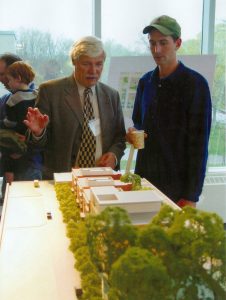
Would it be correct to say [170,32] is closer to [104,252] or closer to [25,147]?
[25,147]

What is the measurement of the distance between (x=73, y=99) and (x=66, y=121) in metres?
0.10

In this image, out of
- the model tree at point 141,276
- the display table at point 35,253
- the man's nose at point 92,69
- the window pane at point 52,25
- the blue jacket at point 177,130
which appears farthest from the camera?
the window pane at point 52,25

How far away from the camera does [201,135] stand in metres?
1.56

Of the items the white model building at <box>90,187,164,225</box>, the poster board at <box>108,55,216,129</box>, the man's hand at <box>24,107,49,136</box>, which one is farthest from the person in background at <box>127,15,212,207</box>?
the white model building at <box>90,187,164,225</box>

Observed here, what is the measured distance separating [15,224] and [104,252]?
0.63 metres

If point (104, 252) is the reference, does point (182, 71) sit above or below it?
above

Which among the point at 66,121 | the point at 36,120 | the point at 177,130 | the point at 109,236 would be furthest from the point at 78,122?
the point at 109,236

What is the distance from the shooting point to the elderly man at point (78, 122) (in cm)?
173

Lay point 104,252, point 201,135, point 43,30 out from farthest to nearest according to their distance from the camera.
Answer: point 43,30 → point 201,135 → point 104,252

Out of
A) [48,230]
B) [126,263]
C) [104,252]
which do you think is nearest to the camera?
[126,263]

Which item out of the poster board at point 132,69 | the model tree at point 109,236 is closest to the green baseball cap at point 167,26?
the poster board at point 132,69

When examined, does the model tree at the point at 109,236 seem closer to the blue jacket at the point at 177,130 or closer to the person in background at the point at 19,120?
the blue jacket at the point at 177,130

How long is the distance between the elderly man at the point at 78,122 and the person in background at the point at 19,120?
0.19 meters

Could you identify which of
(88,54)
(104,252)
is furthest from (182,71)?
(104,252)
